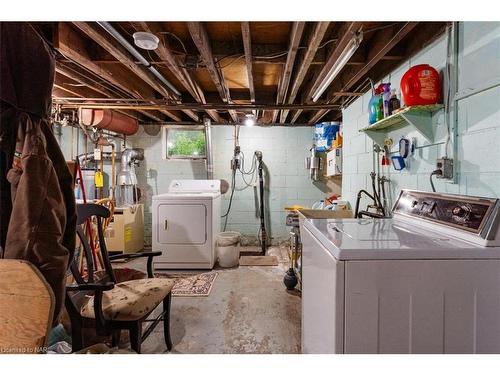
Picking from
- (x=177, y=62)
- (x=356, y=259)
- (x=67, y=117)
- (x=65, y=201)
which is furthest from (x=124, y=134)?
(x=356, y=259)

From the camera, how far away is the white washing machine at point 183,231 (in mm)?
3521

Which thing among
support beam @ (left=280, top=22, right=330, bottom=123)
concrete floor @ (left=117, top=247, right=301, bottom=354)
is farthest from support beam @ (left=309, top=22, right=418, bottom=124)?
concrete floor @ (left=117, top=247, right=301, bottom=354)

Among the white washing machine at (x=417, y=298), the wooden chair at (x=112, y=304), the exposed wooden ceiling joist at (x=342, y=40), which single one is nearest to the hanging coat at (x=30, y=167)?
the wooden chair at (x=112, y=304)

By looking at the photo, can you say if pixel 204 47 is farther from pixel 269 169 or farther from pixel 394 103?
pixel 269 169

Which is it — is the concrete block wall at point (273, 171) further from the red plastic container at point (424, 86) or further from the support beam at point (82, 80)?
the red plastic container at point (424, 86)

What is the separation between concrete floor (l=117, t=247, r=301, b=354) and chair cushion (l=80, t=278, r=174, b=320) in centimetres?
50

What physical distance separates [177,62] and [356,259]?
6.92 feet

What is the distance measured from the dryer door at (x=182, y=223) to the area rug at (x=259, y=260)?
77 cm

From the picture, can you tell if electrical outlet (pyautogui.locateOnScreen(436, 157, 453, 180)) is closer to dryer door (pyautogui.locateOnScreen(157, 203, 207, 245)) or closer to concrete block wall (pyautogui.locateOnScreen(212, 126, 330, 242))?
dryer door (pyautogui.locateOnScreen(157, 203, 207, 245))

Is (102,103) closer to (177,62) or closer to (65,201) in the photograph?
(177,62)

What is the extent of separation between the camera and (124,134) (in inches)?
178

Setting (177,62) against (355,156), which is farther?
(355,156)

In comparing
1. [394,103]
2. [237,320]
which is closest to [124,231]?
[237,320]

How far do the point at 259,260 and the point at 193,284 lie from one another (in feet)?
3.89
